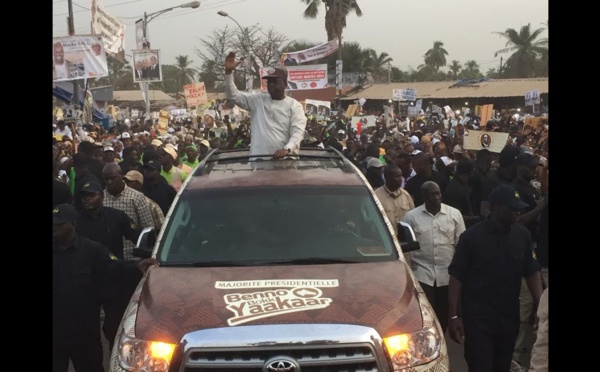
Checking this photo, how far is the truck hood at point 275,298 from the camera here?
3.90 meters

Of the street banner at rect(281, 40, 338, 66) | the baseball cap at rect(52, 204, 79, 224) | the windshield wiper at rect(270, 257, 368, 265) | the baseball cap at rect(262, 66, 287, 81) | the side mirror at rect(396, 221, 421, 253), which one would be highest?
A: the street banner at rect(281, 40, 338, 66)

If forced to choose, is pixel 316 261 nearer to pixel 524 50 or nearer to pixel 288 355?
pixel 288 355

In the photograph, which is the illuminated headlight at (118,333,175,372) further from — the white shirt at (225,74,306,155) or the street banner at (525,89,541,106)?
the street banner at (525,89,541,106)

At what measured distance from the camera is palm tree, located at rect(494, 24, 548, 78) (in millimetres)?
74562

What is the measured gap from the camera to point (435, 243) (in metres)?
6.26

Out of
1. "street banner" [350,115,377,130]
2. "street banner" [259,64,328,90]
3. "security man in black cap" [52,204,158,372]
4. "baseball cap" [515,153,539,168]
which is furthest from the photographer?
"street banner" [259,64,328,90]

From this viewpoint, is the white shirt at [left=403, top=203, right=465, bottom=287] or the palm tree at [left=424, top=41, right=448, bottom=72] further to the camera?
the palm tree at [left=424, top=41, right=448, bottom=72]

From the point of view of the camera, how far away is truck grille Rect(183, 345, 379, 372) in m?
3.71

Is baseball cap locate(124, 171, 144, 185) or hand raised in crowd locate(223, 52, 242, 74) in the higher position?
hand raised in crowd locate(223, 52, 242, 74)

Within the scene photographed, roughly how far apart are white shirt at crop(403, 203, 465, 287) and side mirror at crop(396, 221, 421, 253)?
99cm

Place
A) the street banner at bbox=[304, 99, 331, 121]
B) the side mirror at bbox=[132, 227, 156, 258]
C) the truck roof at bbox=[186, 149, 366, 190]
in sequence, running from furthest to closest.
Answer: the street banner at bbox=[304, 99, 331, 121], the truck roof at bbox=[186, 149, 366, 190], the side mirror at bbox=[132, 227, 156, 258]

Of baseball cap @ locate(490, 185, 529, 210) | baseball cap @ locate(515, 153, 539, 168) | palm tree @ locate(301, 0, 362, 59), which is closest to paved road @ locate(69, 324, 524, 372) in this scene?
baseball cap @ locate(490, 185, 529, 210)

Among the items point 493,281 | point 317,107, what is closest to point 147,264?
point 493,281

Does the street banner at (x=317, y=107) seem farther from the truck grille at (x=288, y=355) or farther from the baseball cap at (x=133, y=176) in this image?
the truck grille at (x=288, y=355)
